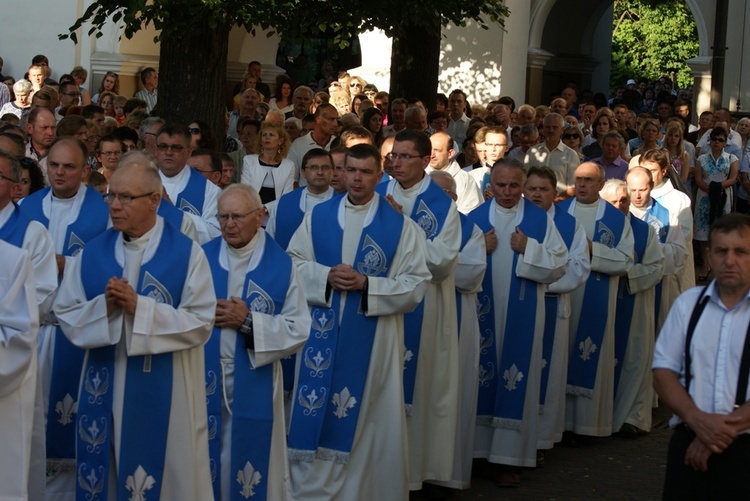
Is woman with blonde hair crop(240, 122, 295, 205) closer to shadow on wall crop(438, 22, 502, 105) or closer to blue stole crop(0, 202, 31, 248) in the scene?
blue stole crop(0, 202, 31, 248)

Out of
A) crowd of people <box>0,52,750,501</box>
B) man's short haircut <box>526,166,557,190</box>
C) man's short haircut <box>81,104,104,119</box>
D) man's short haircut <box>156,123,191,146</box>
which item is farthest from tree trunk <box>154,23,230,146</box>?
man's short haircut <box>526,166,557,190</box>

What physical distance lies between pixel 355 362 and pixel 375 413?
33 cm

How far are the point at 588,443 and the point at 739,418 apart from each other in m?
A: 5.08

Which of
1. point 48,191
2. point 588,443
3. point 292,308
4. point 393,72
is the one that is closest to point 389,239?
point 292,308

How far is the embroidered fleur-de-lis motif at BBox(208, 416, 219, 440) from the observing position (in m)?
6.91

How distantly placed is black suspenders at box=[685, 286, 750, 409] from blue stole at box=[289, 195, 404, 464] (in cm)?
243

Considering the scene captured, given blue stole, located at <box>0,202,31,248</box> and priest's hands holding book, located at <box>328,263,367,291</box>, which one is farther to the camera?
priest's hands holding book, located at <box>328,263,367,291</box>

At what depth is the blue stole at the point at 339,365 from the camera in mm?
7742

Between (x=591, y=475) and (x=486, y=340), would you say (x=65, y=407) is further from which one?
(x=591, y=475)

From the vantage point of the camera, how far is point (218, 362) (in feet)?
22.6

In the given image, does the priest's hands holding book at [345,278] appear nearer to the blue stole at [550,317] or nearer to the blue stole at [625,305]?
the blue stole at [550,317]

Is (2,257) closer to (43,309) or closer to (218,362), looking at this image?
(43,309)

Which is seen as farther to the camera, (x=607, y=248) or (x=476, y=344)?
(x=607, y=248)

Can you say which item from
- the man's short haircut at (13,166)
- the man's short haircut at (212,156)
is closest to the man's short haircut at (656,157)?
the man's short haircut at (212,156)
